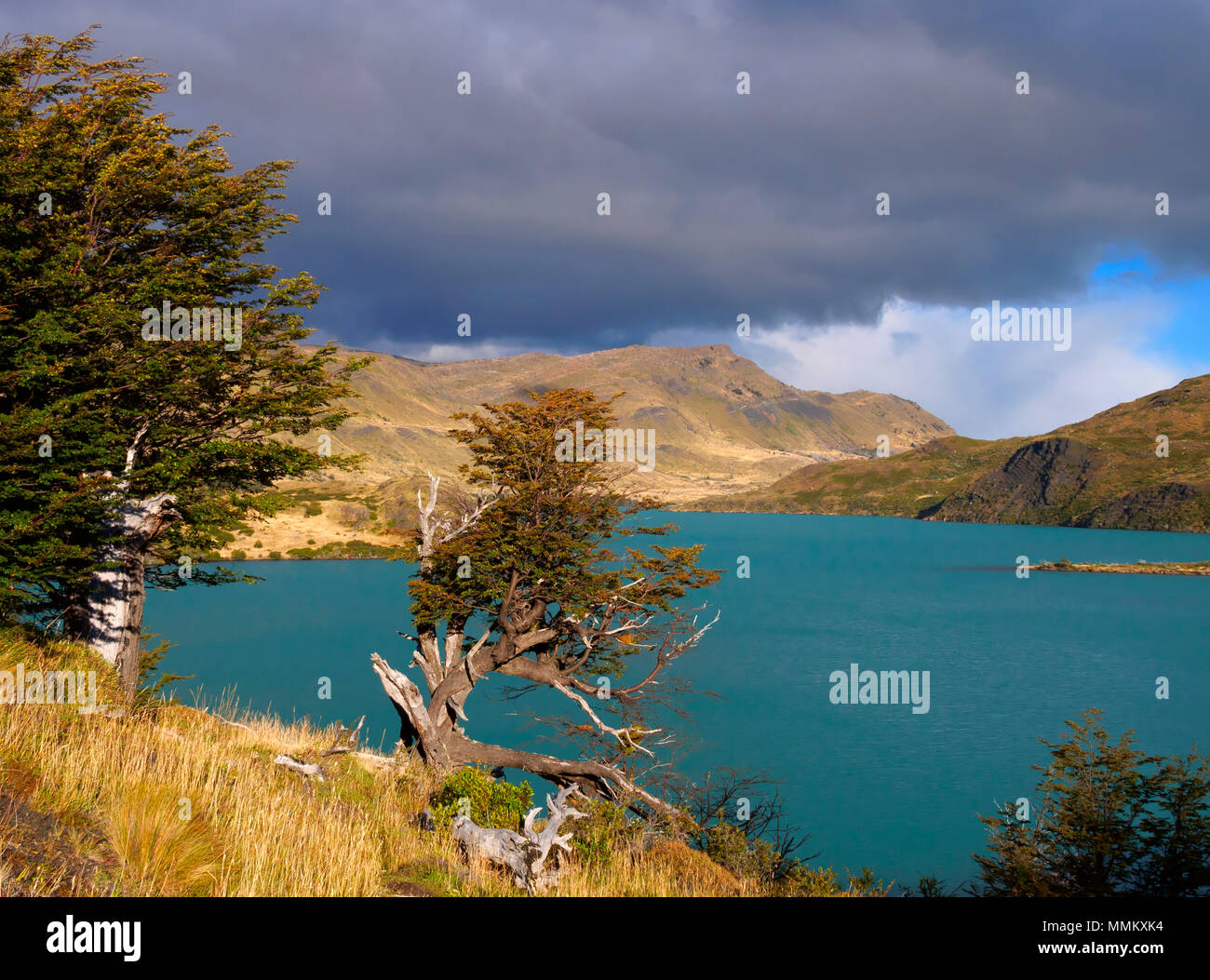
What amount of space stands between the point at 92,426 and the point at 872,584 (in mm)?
104880

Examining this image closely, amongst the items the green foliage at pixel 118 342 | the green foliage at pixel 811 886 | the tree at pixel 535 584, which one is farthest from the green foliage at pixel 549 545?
the green foliage at pixel 811 886

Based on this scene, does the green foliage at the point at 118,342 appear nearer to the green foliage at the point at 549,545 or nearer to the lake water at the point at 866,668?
the green foliage at the point at 549,545

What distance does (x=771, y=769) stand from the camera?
3775cm

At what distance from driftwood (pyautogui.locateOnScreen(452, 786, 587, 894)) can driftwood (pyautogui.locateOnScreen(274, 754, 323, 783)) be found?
12.1 ft

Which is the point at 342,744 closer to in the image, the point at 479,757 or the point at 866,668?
the point at 479,757

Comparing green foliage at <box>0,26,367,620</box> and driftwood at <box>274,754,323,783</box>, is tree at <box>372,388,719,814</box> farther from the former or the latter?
driftwood at <box>274,754,323,783</box>

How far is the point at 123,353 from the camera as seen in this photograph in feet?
61.3

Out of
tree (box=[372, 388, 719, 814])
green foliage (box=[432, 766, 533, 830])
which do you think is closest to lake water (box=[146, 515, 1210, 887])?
tree (box=[372, 388, 719, 814])

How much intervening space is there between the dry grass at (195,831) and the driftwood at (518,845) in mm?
344

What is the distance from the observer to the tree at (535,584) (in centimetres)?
2453

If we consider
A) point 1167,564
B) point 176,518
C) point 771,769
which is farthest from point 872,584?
point 176,518
